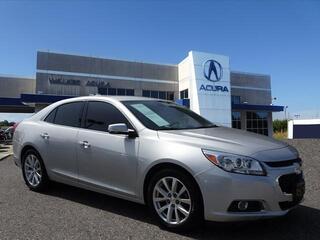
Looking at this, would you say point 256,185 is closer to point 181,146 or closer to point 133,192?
point 181,146

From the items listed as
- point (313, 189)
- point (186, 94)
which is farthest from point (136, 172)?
point (186, 94)

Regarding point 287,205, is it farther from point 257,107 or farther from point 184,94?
point 257,107

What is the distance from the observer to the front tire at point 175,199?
452 cm

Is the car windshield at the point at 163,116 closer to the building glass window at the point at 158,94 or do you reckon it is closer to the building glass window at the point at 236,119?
the building glass window at the point at 158,94

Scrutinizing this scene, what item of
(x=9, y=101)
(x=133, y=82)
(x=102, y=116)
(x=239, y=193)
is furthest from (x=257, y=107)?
(x=239, y=193)

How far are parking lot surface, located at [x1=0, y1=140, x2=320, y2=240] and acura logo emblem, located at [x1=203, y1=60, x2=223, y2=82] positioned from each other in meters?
37.3

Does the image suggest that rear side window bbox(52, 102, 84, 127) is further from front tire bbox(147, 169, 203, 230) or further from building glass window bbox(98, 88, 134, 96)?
building glass window bbox(98, 88, 134, 96)

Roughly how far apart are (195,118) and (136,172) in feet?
5.05

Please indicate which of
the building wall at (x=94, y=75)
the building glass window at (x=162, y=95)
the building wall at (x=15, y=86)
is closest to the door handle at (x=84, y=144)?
the building wall at (x=94, y=75)

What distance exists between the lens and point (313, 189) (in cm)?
723

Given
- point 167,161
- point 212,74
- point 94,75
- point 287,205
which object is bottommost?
point 287,205

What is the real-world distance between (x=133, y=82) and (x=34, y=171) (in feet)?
131

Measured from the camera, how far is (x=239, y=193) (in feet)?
14.0

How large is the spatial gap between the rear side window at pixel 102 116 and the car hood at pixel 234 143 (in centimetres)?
84
